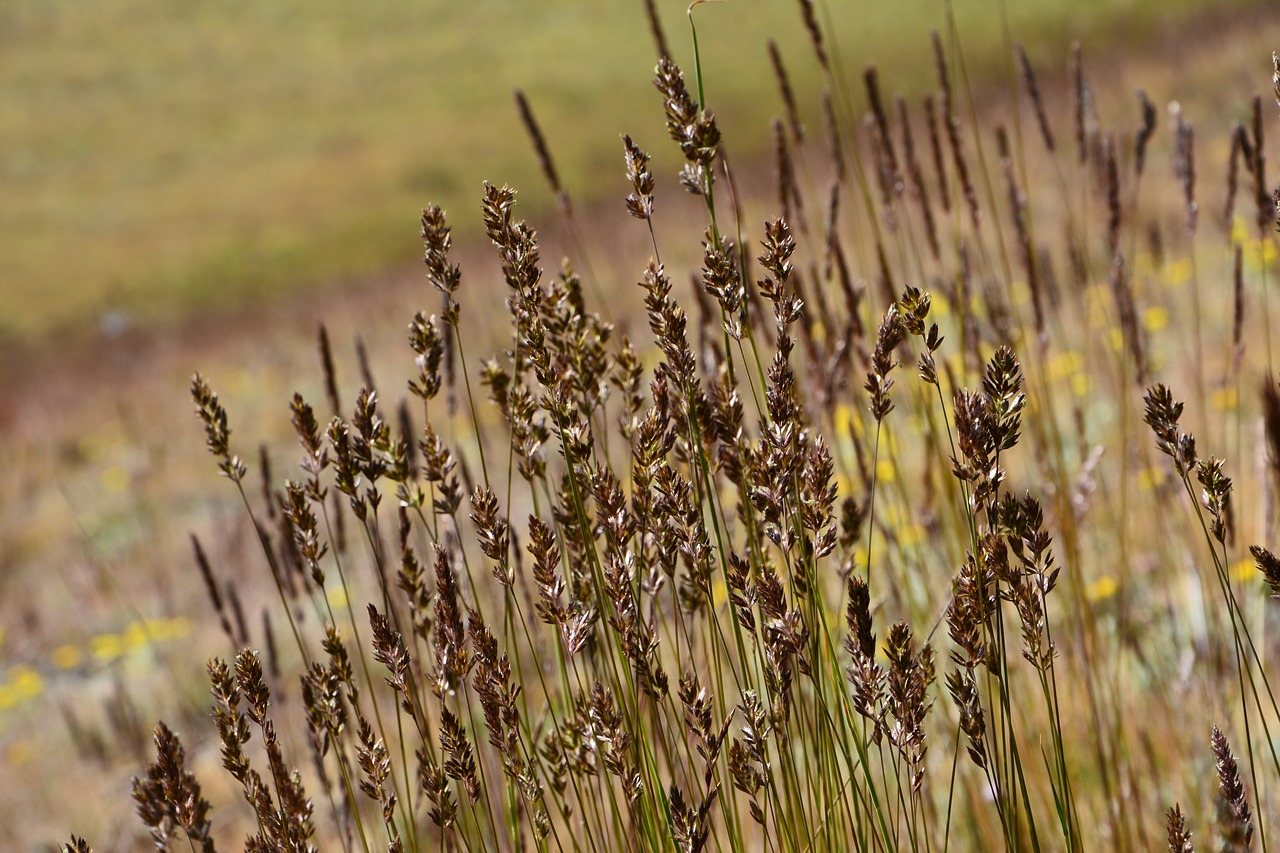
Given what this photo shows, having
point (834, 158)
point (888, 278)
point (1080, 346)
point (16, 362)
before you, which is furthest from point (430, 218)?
point (16, 362)

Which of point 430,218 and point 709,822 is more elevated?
point 430,218

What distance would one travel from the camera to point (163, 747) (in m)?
1.03

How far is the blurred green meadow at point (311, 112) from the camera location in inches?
1128

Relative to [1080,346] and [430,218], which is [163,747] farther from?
[1080,346]

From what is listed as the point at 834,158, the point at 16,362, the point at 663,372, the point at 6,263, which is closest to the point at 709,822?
the point at 663,372

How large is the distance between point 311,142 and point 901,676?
135ft

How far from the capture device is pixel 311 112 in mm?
41344

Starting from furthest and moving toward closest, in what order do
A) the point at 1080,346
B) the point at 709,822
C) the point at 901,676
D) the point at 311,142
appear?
the point at 311,142
the point at 1080,346
the point at 709,822
the point at 901,676

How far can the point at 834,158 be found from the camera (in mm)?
1963

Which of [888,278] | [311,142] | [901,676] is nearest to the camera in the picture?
[901,676]

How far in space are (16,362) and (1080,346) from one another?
20.6 meters

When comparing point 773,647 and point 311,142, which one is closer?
point 773,647

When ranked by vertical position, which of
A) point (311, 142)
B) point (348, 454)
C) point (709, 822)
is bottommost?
point (709, 822)

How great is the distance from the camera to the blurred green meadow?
2866cm
